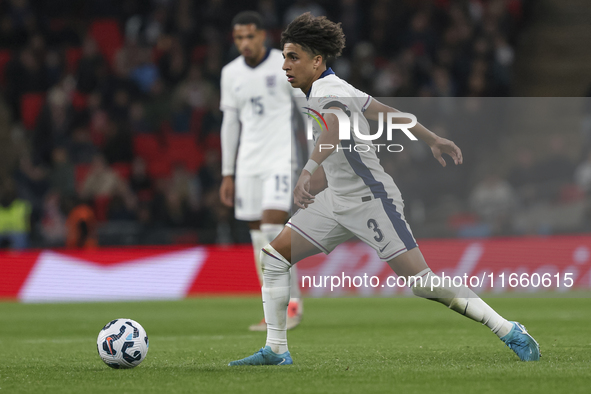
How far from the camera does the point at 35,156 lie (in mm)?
16078

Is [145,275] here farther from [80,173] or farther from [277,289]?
[277,289]

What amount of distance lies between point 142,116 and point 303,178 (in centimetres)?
1198

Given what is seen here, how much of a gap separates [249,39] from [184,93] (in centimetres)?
878

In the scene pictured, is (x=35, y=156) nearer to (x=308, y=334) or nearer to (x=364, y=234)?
(x=308, y=334)

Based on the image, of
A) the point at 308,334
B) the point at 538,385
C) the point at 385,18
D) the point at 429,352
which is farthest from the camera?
the point at 385,18

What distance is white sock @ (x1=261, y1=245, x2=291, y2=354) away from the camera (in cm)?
525

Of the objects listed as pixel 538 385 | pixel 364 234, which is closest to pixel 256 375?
pixel 364 234

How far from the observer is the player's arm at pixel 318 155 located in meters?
4.87

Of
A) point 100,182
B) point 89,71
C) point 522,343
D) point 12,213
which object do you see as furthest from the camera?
point 89,71

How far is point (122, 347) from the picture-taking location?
204 inches

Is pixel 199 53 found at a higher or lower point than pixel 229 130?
higher

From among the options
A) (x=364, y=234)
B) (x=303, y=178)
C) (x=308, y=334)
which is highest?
(x=303, y=178)

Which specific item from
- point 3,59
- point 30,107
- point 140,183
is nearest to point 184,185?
point 140,183

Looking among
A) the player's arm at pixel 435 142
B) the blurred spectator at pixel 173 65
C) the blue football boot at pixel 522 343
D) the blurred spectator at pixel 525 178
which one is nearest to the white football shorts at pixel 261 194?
the player's arm at pixel 435 142
